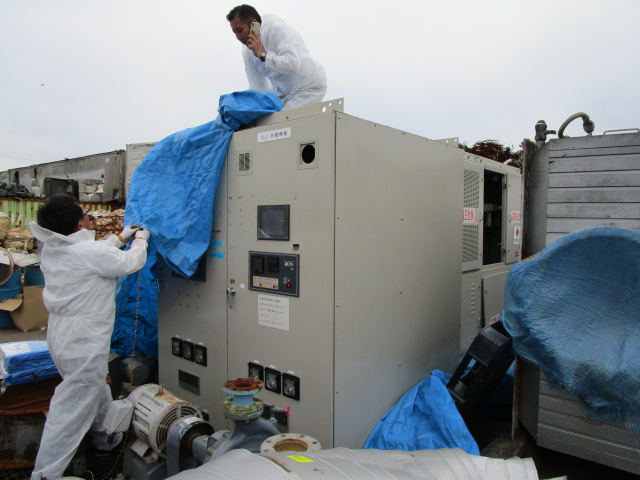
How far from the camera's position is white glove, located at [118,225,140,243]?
2.46m

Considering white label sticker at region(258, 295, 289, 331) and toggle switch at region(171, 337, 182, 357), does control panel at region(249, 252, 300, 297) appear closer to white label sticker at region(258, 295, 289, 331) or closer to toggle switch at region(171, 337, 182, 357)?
white label sticker at region(258, 295, 289, 331)

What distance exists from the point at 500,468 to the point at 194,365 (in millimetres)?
1959

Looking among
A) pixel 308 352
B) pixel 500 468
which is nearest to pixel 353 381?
pixel 308 352

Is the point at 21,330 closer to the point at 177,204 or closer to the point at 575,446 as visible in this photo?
the point at 177,204

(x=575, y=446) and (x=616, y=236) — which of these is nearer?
(x=616, y=236)

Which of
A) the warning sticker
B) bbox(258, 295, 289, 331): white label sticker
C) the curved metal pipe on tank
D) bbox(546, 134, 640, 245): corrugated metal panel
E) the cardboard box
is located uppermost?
the curved metal pipe on tank

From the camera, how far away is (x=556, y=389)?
2.01 metres

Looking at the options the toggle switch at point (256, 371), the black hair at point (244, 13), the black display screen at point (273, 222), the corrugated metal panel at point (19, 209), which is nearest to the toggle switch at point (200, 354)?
the toggle switch at point (256, 371)

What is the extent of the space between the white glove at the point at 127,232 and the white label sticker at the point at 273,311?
→ 0.90m

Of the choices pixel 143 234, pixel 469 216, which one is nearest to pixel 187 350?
pixel 143 234

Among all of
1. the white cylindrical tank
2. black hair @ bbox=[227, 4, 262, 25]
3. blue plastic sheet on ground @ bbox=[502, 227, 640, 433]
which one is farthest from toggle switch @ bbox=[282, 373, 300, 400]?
black hair @ bbox=[227, 4, 262, 25]

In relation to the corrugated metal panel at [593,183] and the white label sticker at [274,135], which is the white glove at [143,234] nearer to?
the white label sticker at [274,135]

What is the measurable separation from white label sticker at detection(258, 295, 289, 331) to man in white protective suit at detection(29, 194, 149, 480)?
754 mm

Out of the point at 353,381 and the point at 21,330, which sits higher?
the point at 353,381
